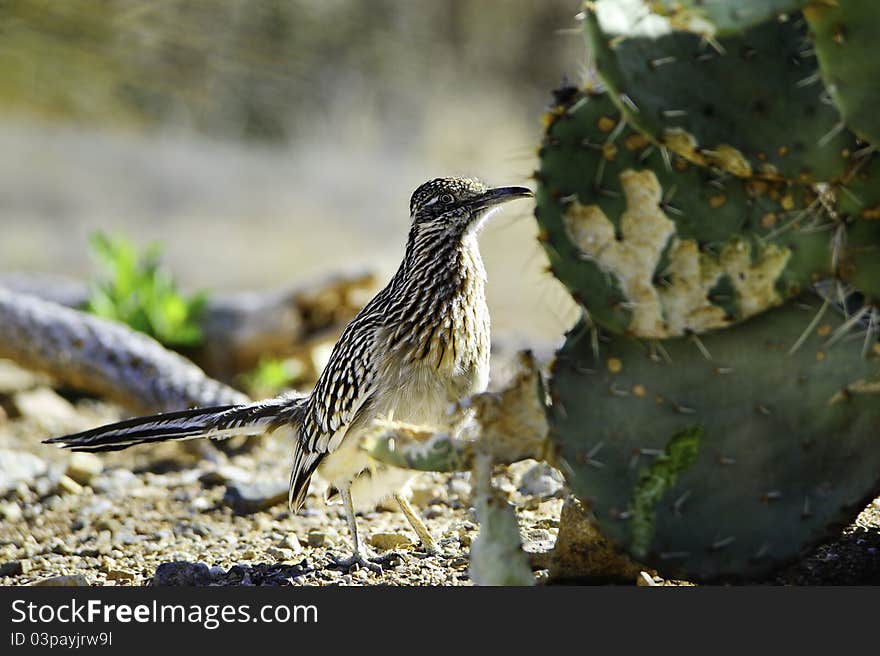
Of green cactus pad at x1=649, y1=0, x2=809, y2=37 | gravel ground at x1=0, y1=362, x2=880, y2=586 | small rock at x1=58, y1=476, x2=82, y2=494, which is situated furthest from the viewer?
small rock at x1=58, y1=476, x2=82, y2=494

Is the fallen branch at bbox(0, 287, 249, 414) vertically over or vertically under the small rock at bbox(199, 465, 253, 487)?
over

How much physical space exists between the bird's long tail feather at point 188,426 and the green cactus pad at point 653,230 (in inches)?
106

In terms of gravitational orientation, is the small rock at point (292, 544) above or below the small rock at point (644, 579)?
above

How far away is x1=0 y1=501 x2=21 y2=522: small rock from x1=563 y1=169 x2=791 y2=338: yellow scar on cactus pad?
3.97 metres

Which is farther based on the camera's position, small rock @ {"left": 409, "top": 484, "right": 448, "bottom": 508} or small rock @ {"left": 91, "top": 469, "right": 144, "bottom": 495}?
small rock @ {"left": 91, "top": 469, "right": 144, "bottom": 495}

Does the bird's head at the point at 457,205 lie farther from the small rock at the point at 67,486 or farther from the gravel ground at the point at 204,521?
the small rock at the point at 67,486

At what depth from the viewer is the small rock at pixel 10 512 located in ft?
20.5

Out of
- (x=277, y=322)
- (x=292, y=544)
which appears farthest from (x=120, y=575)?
(x=277, y=322)

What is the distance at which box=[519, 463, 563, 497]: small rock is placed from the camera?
19.3ft

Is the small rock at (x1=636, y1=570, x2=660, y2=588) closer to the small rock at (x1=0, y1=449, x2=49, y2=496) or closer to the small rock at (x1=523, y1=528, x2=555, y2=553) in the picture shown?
the small rock at (x1=523, y1=528, x2=555, y2=553)

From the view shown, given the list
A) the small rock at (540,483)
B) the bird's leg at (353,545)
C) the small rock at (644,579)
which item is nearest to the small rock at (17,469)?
the bird's leg at (353,545)

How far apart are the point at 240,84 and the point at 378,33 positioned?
2543 millimetres

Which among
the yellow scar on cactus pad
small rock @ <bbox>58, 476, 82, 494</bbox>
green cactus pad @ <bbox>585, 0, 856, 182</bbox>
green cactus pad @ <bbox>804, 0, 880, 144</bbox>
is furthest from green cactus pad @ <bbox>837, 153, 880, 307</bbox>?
small rock @ <bbox>58, 476, 82, 494</bbox>

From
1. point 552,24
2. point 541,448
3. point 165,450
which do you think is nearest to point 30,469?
point 165,450
